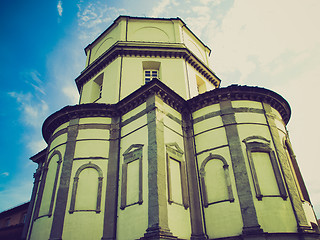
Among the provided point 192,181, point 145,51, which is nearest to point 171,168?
point 192,181

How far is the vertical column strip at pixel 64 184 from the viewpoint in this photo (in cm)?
1213

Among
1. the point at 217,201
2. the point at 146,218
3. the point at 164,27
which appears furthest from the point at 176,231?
the point at 164,27

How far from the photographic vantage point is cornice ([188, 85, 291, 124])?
14258 mm

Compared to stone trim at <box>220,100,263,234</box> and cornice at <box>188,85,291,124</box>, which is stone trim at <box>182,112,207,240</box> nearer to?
cornice at <box>188,85,291,124</box>

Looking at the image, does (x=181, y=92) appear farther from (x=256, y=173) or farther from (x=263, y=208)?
(x=263, y=208)

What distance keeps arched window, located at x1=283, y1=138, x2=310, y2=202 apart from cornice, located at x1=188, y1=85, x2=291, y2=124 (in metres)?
2.44

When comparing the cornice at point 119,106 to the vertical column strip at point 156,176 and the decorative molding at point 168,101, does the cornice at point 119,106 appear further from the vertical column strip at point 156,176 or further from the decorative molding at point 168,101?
the vertical column strip at point 156,176

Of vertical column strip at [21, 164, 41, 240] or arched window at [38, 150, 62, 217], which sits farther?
vertical column strip at [21, 164, 41, 240]

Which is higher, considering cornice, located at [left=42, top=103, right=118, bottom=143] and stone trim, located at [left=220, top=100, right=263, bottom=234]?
cornice, located at [left=42, top=103, right=118, bottom=143]

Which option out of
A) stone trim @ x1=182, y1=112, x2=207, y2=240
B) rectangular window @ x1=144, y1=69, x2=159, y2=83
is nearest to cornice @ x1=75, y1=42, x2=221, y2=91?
rectangular window @ x1=144, y1=69, x2=159, y2=83

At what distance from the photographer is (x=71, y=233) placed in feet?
39.6

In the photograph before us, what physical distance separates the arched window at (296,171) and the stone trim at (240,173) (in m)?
3.60

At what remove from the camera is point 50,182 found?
14.4 metres

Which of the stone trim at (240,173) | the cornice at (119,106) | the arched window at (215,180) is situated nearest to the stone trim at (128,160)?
the cornice at (119,106)
